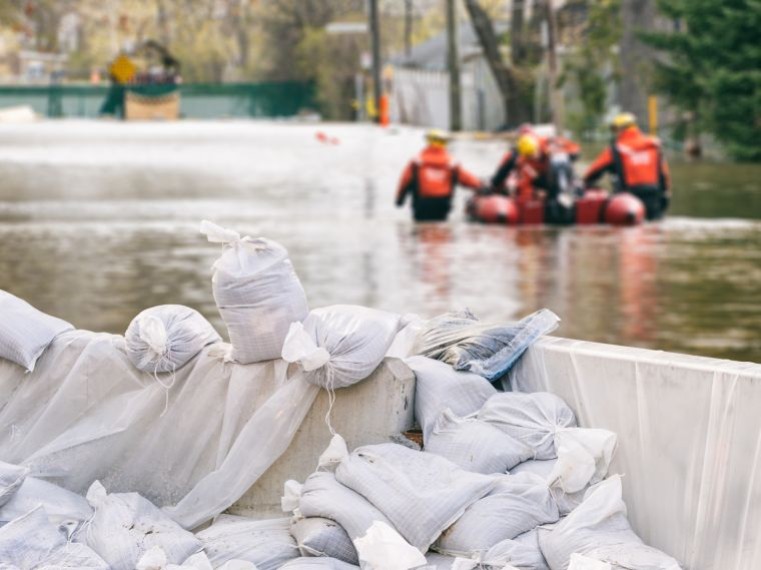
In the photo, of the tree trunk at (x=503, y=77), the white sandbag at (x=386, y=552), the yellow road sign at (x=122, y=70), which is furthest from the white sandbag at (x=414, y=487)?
the yellow road sign at (x=122, y=70)

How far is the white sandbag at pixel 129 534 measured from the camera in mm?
6234

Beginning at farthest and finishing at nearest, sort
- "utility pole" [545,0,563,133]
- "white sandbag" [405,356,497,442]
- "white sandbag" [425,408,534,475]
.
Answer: "utility pole" [545,0,563,133]
"white sandbag" [405,356,497,442]
"white sandbag" [425,408,534,475]

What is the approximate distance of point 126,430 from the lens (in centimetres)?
729

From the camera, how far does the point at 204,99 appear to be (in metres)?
88.7

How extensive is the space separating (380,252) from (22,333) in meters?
12.5

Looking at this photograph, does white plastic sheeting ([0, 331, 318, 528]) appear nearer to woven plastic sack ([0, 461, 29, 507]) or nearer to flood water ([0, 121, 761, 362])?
woven plastic sack ([0, 461, 29, 507])

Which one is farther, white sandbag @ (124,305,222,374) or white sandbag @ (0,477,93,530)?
white sandbag @ (124,305,222,374)

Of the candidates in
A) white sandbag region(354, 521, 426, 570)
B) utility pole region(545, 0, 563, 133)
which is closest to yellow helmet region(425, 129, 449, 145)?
white sandbag region(354, 521, 426, 570)

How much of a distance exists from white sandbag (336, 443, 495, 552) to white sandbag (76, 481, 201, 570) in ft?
1.87

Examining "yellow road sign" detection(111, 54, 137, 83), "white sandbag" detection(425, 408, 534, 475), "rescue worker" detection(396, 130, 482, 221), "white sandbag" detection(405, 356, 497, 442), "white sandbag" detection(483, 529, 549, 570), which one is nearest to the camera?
"white sandbag" detection(483, 529, 549, 570)

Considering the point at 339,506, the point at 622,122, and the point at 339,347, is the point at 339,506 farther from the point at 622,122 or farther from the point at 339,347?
the point at 622,122

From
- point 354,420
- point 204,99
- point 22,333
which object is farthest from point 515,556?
point 204,99

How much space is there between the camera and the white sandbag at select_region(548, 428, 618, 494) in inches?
245

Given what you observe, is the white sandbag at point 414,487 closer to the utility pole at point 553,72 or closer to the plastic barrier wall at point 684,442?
the plastic barrier wall at point 684,442
